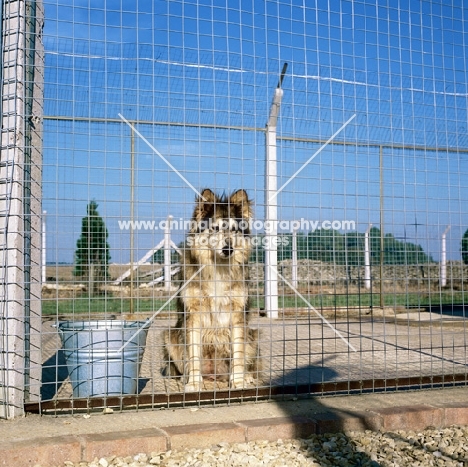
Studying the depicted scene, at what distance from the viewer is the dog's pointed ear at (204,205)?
13.9ft

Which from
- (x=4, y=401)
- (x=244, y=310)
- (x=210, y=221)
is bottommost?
(x=4, y=401)

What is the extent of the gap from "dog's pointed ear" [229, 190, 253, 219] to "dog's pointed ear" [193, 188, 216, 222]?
0.51ft

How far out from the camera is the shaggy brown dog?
13.5 ft

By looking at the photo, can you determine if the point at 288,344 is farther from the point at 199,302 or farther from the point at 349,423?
the point at 349,423

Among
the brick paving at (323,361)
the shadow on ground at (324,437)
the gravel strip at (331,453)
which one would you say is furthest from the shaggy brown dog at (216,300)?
the gravel strip at (331,453)

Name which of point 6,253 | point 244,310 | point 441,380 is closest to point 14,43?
point 6,253

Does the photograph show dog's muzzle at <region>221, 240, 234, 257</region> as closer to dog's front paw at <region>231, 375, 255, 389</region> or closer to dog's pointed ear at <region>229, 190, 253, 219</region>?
dog's pointed ear at <region>229, 190, 253, 219</region>

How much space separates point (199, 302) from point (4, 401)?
5.01 feet

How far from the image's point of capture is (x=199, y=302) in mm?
4145

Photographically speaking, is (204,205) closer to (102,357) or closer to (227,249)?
(227,249)

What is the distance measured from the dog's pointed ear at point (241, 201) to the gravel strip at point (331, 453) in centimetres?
185

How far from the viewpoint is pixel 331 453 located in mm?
2934

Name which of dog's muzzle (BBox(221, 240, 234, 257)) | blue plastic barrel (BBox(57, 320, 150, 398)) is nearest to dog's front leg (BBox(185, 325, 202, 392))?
blue plastic barrel (BBox(57, 320, 150, 398))

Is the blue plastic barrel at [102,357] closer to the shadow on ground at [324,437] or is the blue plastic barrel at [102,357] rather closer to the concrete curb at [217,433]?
the concrete curb at [217,433]
